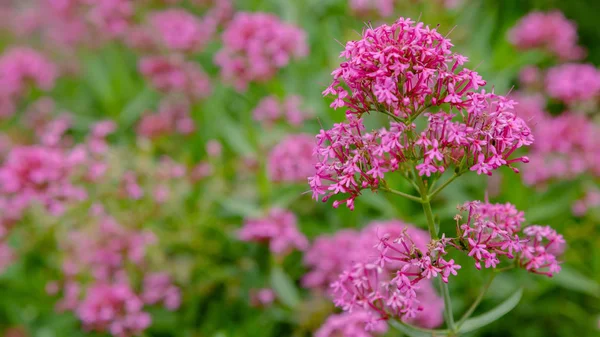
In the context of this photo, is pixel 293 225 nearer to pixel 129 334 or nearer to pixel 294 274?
pixel 294 274

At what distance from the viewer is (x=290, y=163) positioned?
255cm

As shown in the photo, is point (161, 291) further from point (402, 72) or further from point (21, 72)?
point (21, 72)

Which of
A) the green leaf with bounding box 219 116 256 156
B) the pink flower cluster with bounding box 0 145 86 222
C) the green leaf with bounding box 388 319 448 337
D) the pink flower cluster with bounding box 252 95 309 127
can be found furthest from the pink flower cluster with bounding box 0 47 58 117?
the green leaf with bounding box 388 319 448 337

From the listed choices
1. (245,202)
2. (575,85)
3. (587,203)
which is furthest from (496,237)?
(575,85)

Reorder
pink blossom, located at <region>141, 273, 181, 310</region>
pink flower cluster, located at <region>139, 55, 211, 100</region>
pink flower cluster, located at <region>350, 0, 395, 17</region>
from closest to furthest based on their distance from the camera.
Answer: pink blossom, located at <region>141, 273, 181, 310</region>, pink flower cluster, located at <region>350, 0, 395, 17</region>, pink flower cluster, located at <region>139, 55, 211, 100</region>

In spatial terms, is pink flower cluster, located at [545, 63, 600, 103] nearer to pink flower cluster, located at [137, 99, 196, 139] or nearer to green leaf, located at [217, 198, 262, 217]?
green leaf, located at [217, 198, 262, 217]

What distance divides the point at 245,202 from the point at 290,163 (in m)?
0.35

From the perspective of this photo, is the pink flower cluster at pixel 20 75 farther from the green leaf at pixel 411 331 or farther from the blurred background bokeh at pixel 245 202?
the green leaf at pixel 411 331

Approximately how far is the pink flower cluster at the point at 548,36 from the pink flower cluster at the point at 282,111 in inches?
49.6

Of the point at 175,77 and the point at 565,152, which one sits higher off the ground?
the point at 565,152

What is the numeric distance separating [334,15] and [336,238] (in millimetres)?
1719

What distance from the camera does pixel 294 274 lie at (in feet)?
8.95

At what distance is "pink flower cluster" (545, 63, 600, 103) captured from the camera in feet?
9.25

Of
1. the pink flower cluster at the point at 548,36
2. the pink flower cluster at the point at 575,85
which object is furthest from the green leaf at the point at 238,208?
the pink flower cluster at the point at 548,36
